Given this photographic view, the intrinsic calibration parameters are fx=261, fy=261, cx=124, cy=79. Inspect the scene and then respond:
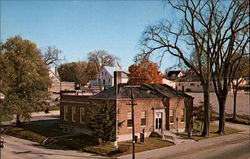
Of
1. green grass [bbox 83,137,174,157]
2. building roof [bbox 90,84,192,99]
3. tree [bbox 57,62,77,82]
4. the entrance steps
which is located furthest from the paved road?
tree [bbox 57,62,77,82]

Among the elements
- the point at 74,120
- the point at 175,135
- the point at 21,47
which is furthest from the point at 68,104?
the point at 175,135

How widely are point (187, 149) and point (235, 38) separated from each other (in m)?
16.4

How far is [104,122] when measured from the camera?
26266mm

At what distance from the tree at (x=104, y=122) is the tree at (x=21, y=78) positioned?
14237 millimetres

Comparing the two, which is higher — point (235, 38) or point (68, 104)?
point (235, 38)

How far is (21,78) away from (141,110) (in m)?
17.9

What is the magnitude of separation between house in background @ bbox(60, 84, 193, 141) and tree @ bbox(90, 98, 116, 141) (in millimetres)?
1984

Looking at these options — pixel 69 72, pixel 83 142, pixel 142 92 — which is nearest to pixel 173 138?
pixel 142 92

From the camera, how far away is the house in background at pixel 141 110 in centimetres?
2991

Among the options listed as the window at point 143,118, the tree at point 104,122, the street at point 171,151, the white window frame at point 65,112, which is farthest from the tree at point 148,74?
the tree at point 104,122

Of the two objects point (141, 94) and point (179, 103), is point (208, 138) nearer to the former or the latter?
point (179, 103)

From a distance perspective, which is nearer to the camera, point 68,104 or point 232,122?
point 68,104

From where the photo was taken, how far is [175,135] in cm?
3256

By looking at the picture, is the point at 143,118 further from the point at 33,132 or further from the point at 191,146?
the point at 33,132
